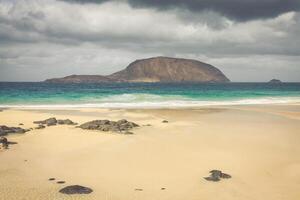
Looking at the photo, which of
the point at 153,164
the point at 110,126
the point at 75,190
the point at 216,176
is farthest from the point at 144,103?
the point at 75,190

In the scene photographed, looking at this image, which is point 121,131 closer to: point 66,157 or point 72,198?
point 66,157

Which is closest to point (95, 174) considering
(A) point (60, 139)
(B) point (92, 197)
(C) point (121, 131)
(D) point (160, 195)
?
(B) point (92, 197)

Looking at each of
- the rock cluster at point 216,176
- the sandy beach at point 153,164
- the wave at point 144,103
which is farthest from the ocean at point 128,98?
the rock cluster at point 216,176

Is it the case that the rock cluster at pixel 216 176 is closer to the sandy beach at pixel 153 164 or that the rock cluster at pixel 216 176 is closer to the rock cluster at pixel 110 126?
the sandy beach at pixel 153 164

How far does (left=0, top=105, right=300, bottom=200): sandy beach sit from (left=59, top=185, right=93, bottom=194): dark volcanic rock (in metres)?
0.15

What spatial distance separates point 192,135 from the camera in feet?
46.7

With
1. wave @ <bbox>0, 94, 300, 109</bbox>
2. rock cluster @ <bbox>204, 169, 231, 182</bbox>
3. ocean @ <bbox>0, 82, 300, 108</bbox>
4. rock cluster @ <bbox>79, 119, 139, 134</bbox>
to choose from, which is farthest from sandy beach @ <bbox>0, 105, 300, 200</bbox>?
ocean @ <bbox>0, 82, 300, 108</bbox>

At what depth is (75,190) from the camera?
6.92 m

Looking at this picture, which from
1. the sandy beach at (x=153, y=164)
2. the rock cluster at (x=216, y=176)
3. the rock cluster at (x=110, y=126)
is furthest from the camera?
the rock cluster at (x=110, y=126)

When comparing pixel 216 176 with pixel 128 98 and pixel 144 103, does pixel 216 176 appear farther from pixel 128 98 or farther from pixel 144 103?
pixel 128 98

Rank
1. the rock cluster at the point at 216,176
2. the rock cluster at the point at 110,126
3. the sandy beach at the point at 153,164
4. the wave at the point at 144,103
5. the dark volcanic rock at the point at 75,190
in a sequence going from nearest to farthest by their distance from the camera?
the dark volcanic rock at the point at 75,190 → the sandy beach at the point at 153,164 → the rock cluster at the point at 216,176 → the rock cluster at the point at 110,126 → the wave at the point at 144,103

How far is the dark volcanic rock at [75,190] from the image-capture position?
6.87 metres

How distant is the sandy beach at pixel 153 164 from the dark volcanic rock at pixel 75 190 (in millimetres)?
153

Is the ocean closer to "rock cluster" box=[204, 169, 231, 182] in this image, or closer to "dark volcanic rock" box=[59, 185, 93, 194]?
"rock cluster" box=[204, 169, 231, 182]
